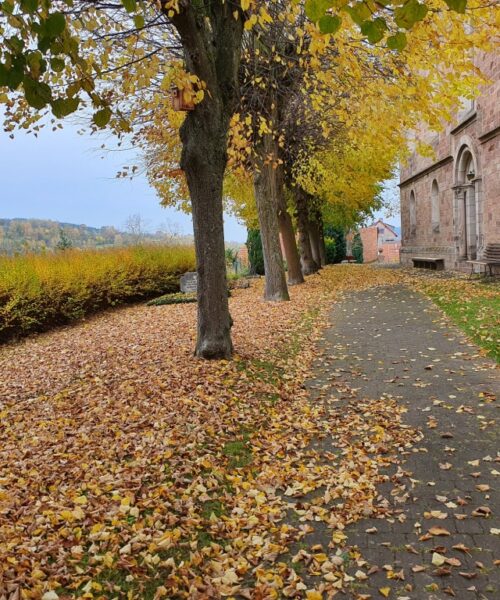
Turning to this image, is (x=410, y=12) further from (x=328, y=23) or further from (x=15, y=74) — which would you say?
(x=15, y=74)

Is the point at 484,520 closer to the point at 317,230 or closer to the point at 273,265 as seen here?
the point at 273,265

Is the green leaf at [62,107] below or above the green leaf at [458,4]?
below

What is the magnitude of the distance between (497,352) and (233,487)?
459 centimetres

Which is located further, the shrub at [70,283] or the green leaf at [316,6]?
the shrub at [70,283]

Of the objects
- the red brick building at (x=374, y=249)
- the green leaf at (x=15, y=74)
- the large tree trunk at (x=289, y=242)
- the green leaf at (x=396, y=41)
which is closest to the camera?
the green leaf at (x=15, y=74)

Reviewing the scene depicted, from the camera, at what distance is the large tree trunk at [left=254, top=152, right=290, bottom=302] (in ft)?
43.1

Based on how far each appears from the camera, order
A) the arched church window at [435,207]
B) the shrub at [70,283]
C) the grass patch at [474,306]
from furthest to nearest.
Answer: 1. the arched church window at [435,207]
2. the shrub at [70,283]
3. the grass patch at [474,306]

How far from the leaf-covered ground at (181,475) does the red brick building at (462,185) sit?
35.9 ft

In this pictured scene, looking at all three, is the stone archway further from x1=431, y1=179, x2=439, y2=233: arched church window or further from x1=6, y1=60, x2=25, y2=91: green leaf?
x1=6, y1=60, x2=25, y2=91: green leaf

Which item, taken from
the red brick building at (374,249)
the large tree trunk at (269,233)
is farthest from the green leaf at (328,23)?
the red brick building at (374,249)

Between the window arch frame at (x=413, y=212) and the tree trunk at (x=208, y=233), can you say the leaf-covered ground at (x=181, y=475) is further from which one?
the window arch frame at (x=413, y=212)

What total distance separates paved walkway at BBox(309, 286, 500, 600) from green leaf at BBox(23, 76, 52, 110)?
3137 millimetres

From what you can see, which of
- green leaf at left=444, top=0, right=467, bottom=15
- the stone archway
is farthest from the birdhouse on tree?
the stone archway

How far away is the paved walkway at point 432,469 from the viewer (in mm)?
2795
